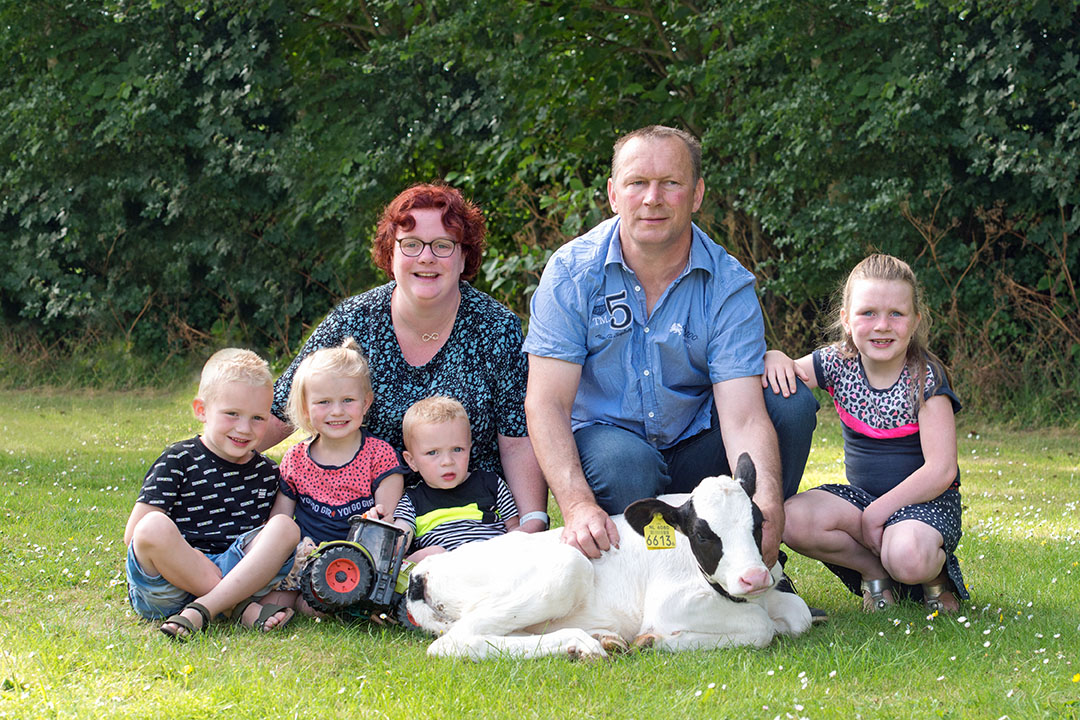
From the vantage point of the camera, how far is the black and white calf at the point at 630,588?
3.78 metres

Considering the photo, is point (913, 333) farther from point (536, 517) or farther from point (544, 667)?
point (544, 667)

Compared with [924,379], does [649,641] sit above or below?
below

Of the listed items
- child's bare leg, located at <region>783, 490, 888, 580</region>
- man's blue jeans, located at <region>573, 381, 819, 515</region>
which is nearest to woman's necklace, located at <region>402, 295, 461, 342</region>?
man's blue jeans, located at <region>573, 381, 819, 515</region>

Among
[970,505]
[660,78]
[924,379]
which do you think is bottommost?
[970,505]

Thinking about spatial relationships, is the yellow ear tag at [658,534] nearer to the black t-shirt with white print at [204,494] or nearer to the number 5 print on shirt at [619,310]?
the number 5 print on shirt at [619,310]

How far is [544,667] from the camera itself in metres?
3.62

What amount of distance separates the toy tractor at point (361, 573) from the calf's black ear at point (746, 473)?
54.6 inches

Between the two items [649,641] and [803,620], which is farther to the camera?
[803,620]

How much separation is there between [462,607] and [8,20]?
49.6 ft

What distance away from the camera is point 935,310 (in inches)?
456

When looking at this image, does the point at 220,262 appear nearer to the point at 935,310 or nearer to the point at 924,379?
the point at 935,310

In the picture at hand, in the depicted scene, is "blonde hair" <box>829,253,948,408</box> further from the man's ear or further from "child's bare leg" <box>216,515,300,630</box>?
the man's ear

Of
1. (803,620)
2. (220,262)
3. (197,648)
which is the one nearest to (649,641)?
(803,620)

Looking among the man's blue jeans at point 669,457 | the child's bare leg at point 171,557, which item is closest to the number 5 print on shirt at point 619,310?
the man's blue jeans at point 669,457
